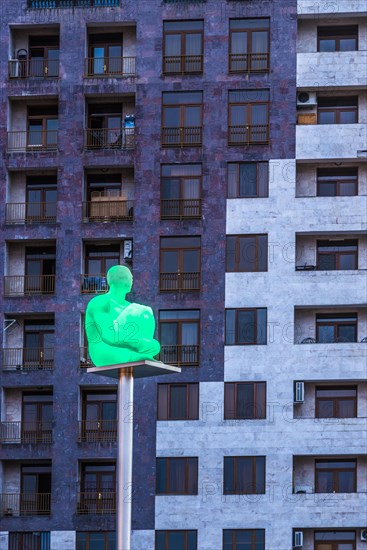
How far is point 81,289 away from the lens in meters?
81.9

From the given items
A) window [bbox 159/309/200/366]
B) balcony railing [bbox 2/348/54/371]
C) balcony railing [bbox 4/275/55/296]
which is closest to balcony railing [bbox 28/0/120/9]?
balcony railing [bbox 4/275/55/296]

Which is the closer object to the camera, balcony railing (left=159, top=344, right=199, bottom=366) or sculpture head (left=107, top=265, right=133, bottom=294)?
sculpture head (left=107, top=265, right=133, bottom=294)

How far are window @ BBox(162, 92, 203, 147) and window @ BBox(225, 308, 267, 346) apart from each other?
8.41 metres

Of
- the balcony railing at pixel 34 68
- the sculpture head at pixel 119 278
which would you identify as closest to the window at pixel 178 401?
the balcony railing at pixel 34 68

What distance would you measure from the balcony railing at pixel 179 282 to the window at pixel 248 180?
13.0 ft

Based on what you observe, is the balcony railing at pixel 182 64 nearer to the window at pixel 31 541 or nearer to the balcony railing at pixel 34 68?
the balcony railing at pixel 34 68

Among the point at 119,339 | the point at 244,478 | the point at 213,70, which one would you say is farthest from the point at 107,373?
the point at 213,70

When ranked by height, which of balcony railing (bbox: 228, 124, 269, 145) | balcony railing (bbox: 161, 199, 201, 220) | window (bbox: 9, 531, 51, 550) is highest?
balcony railing (bbox: 228, 124, 269, 145)

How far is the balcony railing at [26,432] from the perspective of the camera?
8106 centimetres

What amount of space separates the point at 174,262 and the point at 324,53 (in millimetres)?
11569

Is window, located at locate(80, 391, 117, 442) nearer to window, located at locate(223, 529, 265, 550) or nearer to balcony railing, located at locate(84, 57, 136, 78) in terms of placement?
window, located at locate(223, 529, 265, 550)

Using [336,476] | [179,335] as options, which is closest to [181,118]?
[179,335]

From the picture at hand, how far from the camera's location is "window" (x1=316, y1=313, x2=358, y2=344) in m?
81.5

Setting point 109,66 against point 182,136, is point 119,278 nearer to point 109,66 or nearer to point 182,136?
point 182,136
